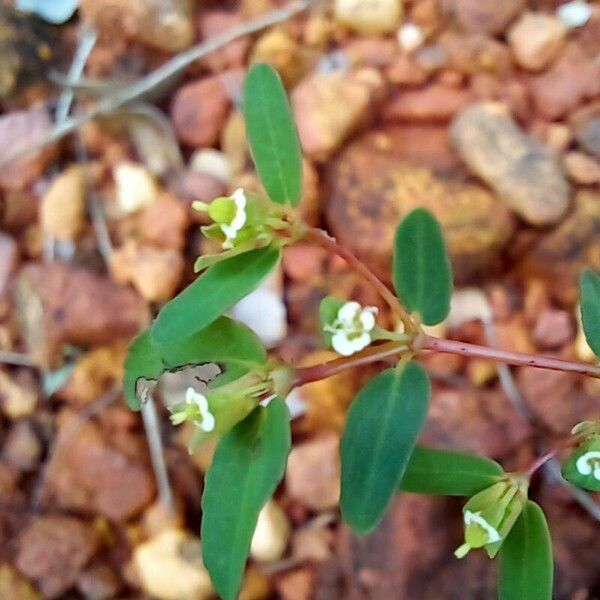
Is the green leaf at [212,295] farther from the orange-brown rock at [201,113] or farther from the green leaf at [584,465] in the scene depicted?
the orange-brown rock at [201,113]

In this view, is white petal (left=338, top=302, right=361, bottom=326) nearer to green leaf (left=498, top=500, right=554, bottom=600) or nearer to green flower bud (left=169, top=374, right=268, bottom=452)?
green flower bud (left=169, top=374, right=268, bottom=452)

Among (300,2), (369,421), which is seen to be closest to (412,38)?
(300,2)

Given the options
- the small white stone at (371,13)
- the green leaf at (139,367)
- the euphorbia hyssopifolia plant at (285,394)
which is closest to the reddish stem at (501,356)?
the euphorbia hyssopifolia plant at (285,394)

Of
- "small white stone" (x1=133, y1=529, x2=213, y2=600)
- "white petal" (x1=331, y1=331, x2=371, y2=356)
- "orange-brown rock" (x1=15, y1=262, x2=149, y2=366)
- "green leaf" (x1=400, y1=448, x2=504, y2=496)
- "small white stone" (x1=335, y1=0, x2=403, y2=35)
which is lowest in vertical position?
"small white stone" (x1=133, y1=529, x2=213, y2=600)

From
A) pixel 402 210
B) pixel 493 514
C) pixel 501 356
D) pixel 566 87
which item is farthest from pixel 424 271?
pixel 566 87

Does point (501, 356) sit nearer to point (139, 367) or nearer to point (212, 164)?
point (139, 367)

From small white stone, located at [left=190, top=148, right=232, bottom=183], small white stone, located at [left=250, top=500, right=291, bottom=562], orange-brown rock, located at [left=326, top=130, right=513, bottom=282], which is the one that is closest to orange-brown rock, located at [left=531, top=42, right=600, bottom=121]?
orange-brown rock, located at [left=326, top=130, right=513, bottom=282]
